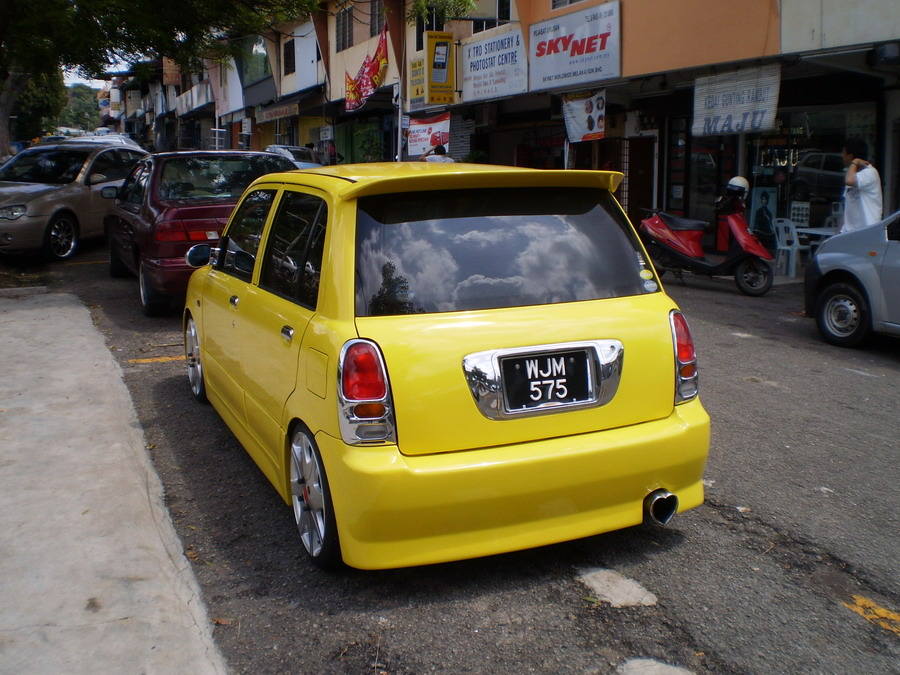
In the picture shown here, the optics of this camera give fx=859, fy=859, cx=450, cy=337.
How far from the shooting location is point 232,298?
467cm

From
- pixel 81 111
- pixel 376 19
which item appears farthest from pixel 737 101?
pixel 81 111

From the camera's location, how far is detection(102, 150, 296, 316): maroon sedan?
28.0ft

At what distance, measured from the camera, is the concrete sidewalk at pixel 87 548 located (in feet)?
9.68

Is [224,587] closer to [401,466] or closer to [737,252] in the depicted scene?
[401,466]

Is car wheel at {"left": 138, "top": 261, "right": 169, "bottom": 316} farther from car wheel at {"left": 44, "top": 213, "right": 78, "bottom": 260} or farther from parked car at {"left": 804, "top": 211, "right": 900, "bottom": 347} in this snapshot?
parked car at {"left": 804, "top": 211, "right": 900, "bottom": 347}

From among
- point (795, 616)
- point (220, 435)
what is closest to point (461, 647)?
point (795, 616)

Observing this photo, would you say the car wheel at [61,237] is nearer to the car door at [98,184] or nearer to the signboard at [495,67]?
the car door at [98,184]

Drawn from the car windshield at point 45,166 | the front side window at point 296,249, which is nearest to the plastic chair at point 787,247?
the front side window at point 296,249

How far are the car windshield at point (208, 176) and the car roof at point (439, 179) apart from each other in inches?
219

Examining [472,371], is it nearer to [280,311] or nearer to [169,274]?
[280,311]

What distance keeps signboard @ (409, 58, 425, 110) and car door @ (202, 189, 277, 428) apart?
593 inches

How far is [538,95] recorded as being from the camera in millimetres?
18547

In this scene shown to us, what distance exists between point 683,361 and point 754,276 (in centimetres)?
830

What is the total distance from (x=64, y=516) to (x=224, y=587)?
108 cm
